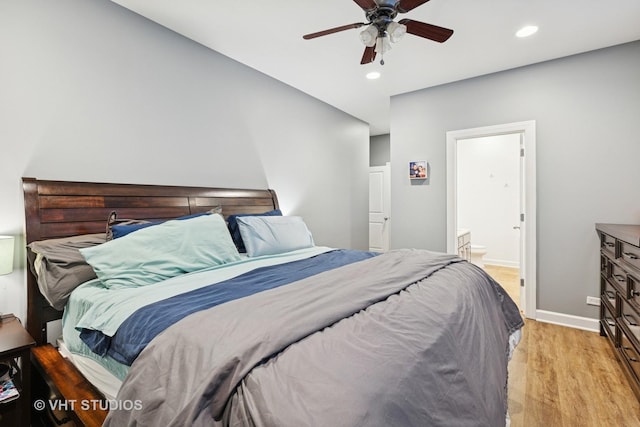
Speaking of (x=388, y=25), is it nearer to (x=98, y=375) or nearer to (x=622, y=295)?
(x=98, y=375)

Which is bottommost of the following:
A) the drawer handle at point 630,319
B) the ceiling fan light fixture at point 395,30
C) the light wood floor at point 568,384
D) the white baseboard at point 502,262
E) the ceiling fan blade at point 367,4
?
the light wood floor at point 568,384

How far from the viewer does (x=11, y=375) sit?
1579 millimetres

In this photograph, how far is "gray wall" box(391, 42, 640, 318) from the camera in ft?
9.64

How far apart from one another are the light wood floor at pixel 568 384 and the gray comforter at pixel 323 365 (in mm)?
793

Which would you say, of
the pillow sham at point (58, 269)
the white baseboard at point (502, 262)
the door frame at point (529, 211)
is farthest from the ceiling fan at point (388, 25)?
the white baseboard at point (502, 262)

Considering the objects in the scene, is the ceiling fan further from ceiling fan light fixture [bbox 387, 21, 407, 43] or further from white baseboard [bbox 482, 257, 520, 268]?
white baseboard [bbox 482, 257, 520, 268]

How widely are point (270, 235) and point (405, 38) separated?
7.04 feet

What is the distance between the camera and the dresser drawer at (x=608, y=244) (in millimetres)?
2561

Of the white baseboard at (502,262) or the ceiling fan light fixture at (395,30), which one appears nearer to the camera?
the ceiling fan light fixture at (395,30)

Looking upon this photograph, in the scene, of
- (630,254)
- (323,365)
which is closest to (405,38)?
(630,254)

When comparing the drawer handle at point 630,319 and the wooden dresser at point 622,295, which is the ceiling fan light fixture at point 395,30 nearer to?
the wooden dresser at point 622,295

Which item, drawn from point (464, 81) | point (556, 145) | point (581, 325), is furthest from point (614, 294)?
point (464, 81)

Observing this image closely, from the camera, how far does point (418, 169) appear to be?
13.4ft

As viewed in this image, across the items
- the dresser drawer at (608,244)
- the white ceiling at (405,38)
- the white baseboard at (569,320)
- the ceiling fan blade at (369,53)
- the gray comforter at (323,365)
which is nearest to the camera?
the gray comforter at (323,365)
